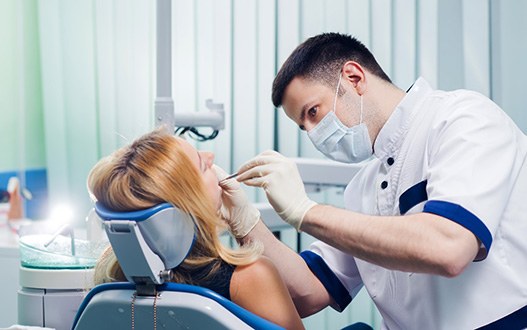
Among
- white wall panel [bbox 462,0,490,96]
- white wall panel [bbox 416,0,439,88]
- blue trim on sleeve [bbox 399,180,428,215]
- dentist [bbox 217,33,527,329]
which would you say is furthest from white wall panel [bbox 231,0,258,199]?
blue trim on sleeve [bbox 399,180,428,215]

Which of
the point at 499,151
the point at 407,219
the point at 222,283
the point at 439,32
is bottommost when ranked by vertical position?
the point at 222,283

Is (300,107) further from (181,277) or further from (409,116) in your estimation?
(181,277)

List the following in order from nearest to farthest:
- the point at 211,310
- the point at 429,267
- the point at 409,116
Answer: the point at 211,310
the point at 429,267
the point at 409,116

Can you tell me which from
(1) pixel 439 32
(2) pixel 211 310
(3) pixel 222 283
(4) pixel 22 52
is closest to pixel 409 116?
(3) pixel 222 283

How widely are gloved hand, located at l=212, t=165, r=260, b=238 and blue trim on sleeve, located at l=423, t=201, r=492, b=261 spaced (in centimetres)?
46

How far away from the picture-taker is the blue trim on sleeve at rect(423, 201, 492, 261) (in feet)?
4.37

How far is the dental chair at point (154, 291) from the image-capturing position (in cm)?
121

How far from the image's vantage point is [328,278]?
1836 mm

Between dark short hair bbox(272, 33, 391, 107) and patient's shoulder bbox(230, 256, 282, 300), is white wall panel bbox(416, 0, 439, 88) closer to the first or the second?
dark short hair bbox(272, 33, 391, 107)

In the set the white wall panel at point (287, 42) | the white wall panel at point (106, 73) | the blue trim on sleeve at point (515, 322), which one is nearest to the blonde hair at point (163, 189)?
the blue trim on sleeve at point (515, 322)

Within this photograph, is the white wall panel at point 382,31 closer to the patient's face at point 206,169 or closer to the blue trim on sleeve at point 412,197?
Result: the blue trim on sleeve at point 412,197

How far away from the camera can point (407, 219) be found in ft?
4.41

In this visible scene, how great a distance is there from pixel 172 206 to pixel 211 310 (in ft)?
0.61

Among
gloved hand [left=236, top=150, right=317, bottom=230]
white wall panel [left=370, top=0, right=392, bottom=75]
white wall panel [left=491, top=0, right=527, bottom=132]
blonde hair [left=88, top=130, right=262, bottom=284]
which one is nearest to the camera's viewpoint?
blonde hair [left=88, top=130, right=262, bottom=284]
